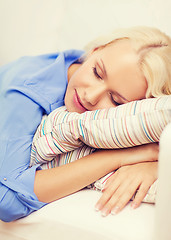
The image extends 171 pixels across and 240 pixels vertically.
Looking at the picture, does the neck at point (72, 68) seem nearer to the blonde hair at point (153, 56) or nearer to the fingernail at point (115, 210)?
the blonde hair at point (153, 56)

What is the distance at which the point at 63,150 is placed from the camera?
0.81 meters

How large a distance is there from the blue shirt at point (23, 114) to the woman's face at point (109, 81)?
0.30 feet

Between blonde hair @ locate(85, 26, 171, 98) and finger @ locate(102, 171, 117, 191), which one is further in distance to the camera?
blonde hair @ locate(85, 26, 171, 98)

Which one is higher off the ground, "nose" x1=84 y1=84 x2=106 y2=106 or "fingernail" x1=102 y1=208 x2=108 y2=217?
"nose" x1=84 y1=84 x2=106 y2=106

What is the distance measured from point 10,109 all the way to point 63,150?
0.61 feet

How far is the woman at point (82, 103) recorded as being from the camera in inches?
29.6

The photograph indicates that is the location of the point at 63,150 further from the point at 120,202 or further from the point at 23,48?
the point at 23,48

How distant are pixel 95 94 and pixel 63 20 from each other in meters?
0.59

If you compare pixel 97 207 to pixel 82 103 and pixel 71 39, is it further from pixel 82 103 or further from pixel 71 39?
pixel 71 39

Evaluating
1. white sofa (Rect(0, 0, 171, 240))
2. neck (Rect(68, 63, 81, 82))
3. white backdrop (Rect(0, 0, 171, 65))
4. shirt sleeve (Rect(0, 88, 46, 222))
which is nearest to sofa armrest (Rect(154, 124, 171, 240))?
white sofa (Rect(0, 0, 171, 240))

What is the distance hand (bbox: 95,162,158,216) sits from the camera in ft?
2.29

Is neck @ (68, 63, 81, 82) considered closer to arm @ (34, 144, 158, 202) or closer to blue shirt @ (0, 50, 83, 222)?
blue shirt @ (0, 50, 83, 222)

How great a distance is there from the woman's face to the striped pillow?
11cm

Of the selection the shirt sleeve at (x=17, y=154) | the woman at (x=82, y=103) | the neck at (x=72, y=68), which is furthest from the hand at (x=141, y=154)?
the neck at (x=72, y=68)
